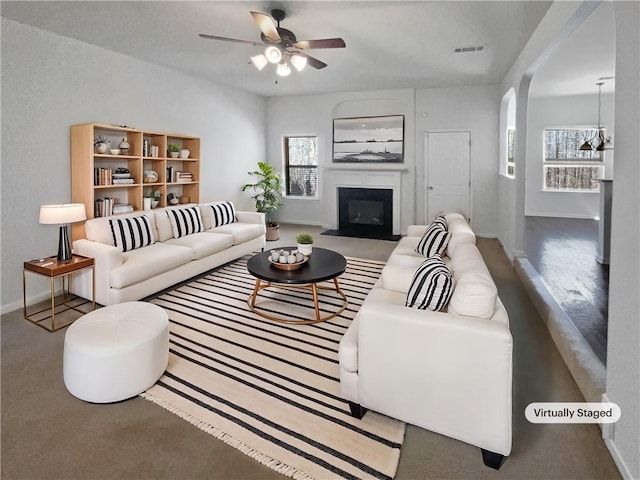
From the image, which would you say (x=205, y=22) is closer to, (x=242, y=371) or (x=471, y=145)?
(x=242, y=371)

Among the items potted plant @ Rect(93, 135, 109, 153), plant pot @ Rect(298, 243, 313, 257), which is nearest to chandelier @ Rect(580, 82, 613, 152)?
plant pot @ Rect(298, 243, 313, 257)

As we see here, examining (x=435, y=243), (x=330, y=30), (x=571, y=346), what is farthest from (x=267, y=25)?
(x=571, y=346)

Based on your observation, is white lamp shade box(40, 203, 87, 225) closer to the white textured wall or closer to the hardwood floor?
the white textured wall

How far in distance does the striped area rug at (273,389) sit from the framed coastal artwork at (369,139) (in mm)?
4438

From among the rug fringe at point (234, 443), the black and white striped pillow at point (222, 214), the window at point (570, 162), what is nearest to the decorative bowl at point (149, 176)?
the black and white striped pillow at point (222, 214)

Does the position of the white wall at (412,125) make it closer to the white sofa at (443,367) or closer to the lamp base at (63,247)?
the lamp base at (63,247)

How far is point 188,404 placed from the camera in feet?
7.59

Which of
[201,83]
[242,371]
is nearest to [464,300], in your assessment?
[242,371]

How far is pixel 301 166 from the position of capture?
8.66 metres

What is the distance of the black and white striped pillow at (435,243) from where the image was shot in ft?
12.1

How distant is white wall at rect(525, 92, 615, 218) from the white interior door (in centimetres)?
245

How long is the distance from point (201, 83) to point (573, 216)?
8.29 meters

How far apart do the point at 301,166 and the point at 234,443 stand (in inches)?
283

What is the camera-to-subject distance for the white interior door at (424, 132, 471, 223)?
7.35 m
